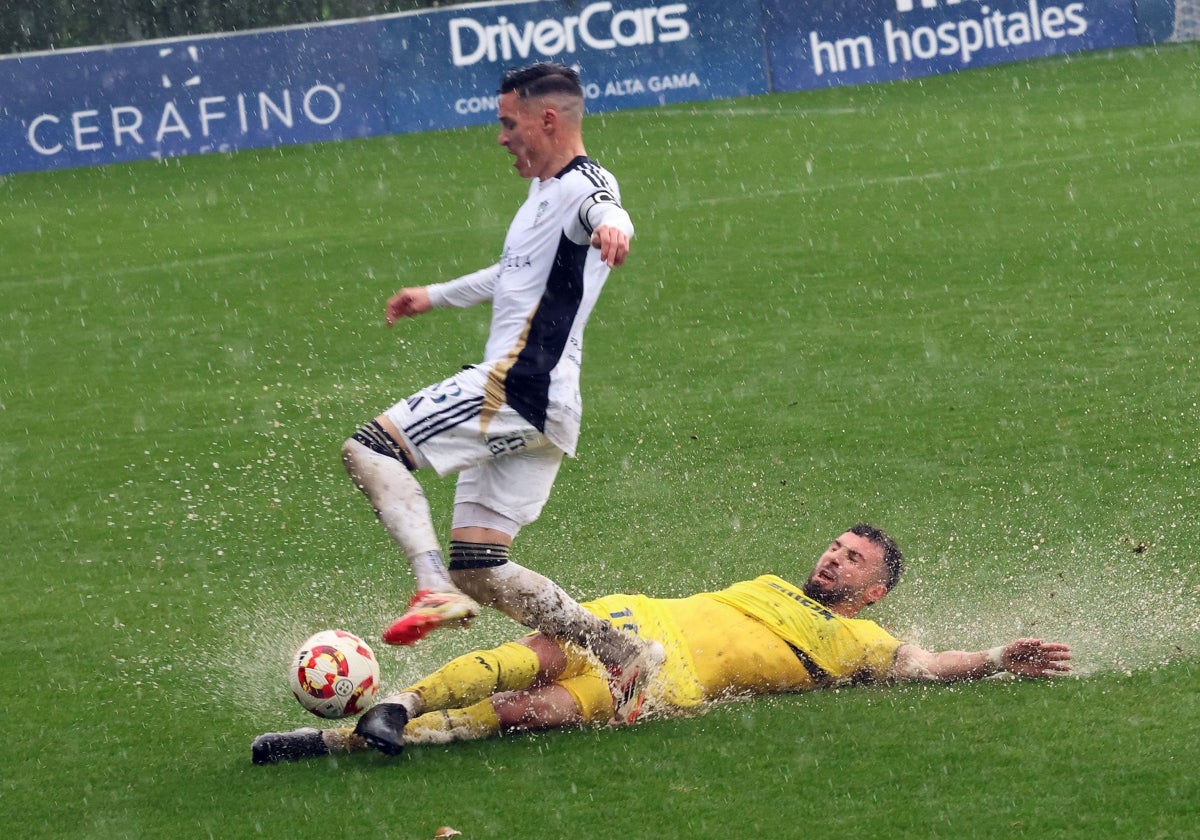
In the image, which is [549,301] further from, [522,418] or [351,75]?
[351,75]

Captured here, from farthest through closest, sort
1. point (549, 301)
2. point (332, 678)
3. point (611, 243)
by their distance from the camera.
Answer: point (332, 678) < point (549, 301) < point (611, 243)

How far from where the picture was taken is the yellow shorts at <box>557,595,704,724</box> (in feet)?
19.5

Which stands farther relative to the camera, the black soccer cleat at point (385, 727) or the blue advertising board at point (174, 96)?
the blue advertising board at point (174, 96)

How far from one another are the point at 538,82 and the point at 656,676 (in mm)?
2029

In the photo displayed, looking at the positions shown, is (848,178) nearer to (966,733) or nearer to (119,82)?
(119,82)

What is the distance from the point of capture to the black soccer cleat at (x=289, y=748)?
18.8 ft

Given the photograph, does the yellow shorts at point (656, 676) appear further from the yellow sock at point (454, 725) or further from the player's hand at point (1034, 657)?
the player's hand at point (1034, 657)

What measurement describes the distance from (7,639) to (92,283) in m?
9.22

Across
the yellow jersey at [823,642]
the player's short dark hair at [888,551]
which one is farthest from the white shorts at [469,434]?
the player's short dark hair at [888,551]

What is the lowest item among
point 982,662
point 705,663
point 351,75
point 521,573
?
point 982,662

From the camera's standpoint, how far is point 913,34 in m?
23.2

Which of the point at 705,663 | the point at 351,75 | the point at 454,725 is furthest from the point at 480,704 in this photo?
the point at 351,75

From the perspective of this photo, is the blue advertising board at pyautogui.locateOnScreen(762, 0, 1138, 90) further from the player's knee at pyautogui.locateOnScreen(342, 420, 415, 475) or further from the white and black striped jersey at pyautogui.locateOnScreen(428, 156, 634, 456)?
the player's knee at pyautogui.locateOnScreen(342, 420, 415, 475)

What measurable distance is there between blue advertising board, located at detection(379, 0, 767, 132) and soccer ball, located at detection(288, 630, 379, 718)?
16898mm
